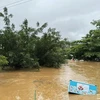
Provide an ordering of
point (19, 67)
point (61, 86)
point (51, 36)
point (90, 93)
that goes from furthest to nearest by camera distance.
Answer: point (51, 36) → point (19, 67) → point (61, 86) → point (90, 93)

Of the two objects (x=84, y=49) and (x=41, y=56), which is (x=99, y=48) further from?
(x=41, y=56)

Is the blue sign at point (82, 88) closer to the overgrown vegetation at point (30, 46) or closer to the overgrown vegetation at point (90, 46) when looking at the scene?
the overgrown vegetation at point (30, 46)

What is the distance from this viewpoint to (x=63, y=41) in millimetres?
20234

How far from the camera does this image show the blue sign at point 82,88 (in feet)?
31.4

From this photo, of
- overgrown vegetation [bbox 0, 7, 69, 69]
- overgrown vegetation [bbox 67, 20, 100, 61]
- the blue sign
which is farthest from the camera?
overgrown vegetation [bbox 67, 20, 100, 61]

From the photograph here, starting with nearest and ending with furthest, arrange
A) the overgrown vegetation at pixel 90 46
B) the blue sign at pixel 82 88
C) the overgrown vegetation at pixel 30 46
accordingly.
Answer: the blue sign at pixel 82 88 → the overgrown vegetation at pixel 30 46 → the overgrown vegetation at pixel 90 46

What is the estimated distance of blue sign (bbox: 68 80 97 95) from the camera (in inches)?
377

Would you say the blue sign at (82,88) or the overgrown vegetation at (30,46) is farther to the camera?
the overgrown vegetation at (30,46)

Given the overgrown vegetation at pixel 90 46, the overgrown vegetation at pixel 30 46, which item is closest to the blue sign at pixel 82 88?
the overgrown vegetation at pixel 30 46

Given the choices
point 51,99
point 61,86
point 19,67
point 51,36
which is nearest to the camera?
point 51,99

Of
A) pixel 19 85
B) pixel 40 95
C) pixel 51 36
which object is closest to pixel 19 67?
pixel 51 36

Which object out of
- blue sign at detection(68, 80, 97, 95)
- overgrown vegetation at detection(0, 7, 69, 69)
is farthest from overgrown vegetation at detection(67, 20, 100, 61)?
blue sign at detection(68, 80, 97, 95)

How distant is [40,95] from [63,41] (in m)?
11.0

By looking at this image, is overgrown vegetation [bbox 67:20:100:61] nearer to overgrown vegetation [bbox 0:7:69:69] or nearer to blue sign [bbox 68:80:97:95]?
overgrown vegetation [bbox 0:7:69:69]
